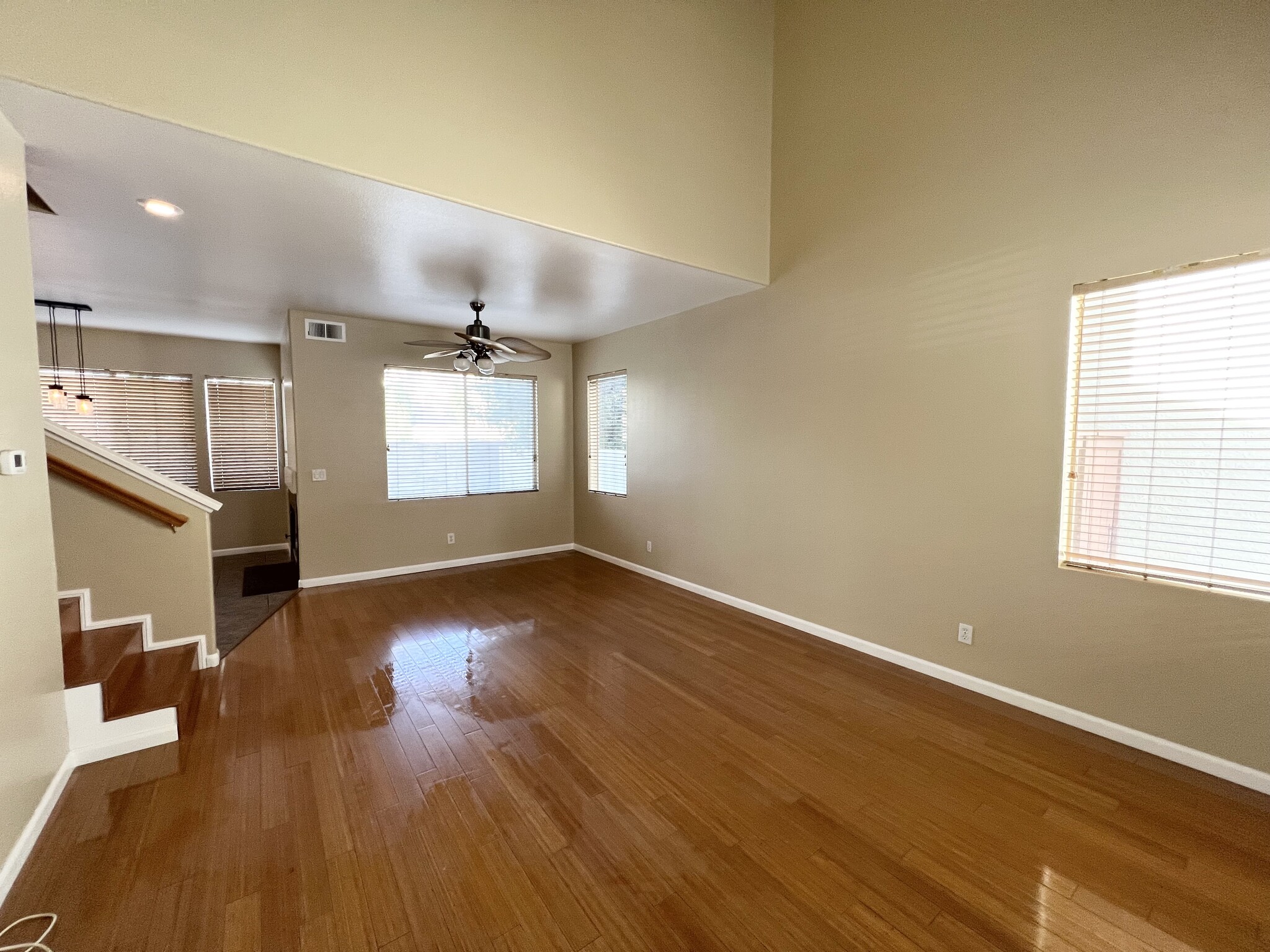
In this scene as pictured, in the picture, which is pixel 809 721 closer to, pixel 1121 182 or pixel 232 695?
pixel 1121 182

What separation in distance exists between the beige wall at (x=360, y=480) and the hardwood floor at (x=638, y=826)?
6.68 ft

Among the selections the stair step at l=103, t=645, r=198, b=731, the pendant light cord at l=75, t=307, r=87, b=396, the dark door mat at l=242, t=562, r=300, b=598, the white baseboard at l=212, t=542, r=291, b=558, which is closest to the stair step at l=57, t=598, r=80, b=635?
the stair step at l=103, t=645, r=198, b=731

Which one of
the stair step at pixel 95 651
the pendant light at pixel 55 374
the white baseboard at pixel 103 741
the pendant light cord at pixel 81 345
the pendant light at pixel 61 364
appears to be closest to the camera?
the white baseboard at pixel 103 741

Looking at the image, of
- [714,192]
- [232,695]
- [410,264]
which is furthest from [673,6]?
[232,695]

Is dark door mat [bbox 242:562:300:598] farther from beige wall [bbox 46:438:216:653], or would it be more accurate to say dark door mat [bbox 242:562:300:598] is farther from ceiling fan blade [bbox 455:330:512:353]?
ceiling fan blade [bbox 455:330:512:353]

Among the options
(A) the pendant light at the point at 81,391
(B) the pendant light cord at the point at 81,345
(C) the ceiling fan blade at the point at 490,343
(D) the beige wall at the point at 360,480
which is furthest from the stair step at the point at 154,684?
(B) the pendant light cord at the point at 81,345

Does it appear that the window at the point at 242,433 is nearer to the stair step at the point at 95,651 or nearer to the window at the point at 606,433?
the stair step at the point at 95,651

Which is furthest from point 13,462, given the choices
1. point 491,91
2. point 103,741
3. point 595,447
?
point 595,447

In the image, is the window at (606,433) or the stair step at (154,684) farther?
the window at (606,433)

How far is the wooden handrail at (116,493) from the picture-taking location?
8.89ft

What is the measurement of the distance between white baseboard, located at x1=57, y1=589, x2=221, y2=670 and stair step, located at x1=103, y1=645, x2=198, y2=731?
37 mm

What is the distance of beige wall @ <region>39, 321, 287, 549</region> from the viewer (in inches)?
218

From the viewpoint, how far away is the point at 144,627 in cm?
303

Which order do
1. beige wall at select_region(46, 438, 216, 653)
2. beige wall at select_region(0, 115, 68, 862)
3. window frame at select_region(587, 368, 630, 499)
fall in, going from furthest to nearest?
window frame at select_region(587, 368, 630, 499)
beige wall at select_region(46, 438, 216, 653)
beige wall at select_region(0, 115, 68, 862)
